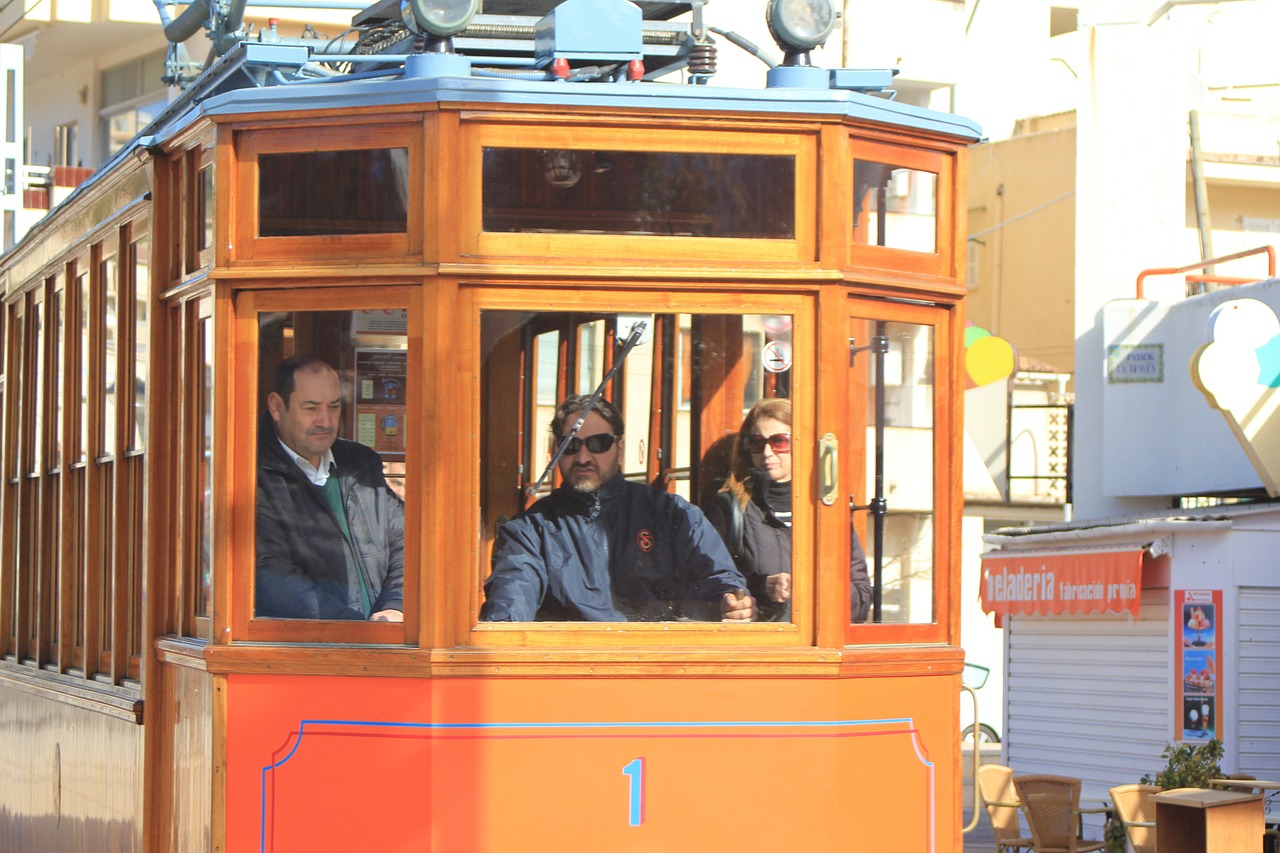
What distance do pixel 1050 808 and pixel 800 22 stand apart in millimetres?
9645

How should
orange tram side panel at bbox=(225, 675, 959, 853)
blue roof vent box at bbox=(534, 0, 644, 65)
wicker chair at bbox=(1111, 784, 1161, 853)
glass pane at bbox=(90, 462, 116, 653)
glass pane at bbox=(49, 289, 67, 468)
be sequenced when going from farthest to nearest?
wicker chair at bbox=(1111, 784, 1161, 853) → glass pane at bbox=(49, 289, 67, 468) → glass pane at bbox=(90, 462, 116, 653) → blue roof vent box at bbox=(534, 0, 644, 65) → orange tram side panel at bbox=(225, 675, 959, 853)

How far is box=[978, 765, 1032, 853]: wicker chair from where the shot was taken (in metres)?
14.0

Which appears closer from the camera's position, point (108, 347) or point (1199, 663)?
point (108, 347)

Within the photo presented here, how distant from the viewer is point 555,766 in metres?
4.92

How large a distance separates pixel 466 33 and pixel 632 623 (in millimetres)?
1991

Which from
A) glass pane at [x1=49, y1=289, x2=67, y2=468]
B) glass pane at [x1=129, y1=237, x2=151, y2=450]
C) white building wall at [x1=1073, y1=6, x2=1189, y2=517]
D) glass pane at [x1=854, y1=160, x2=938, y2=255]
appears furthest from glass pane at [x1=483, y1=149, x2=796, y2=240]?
white building wall at [x1=1073, y1=6, x2=1189, y2=517]

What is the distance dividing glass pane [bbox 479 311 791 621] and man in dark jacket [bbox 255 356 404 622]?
0.28 m

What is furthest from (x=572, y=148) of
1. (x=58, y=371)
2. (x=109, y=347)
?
(x=58, y=371)

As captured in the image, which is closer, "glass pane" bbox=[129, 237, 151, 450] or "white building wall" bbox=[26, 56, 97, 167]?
"glass pane" bbox=[129, 237, 151, 450]

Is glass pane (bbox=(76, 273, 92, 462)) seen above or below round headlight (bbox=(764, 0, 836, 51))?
below

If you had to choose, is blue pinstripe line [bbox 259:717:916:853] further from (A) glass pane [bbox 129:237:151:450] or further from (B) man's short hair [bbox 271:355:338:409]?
(A) glass pane [bbox 129:237:151:450]

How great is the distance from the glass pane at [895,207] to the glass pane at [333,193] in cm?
119

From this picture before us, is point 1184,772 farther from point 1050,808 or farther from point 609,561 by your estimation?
point 609,561

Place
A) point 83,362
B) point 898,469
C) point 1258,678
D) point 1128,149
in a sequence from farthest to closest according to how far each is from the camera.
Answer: point 1128,149, point 1258,678, point 83,362, point 898,469
